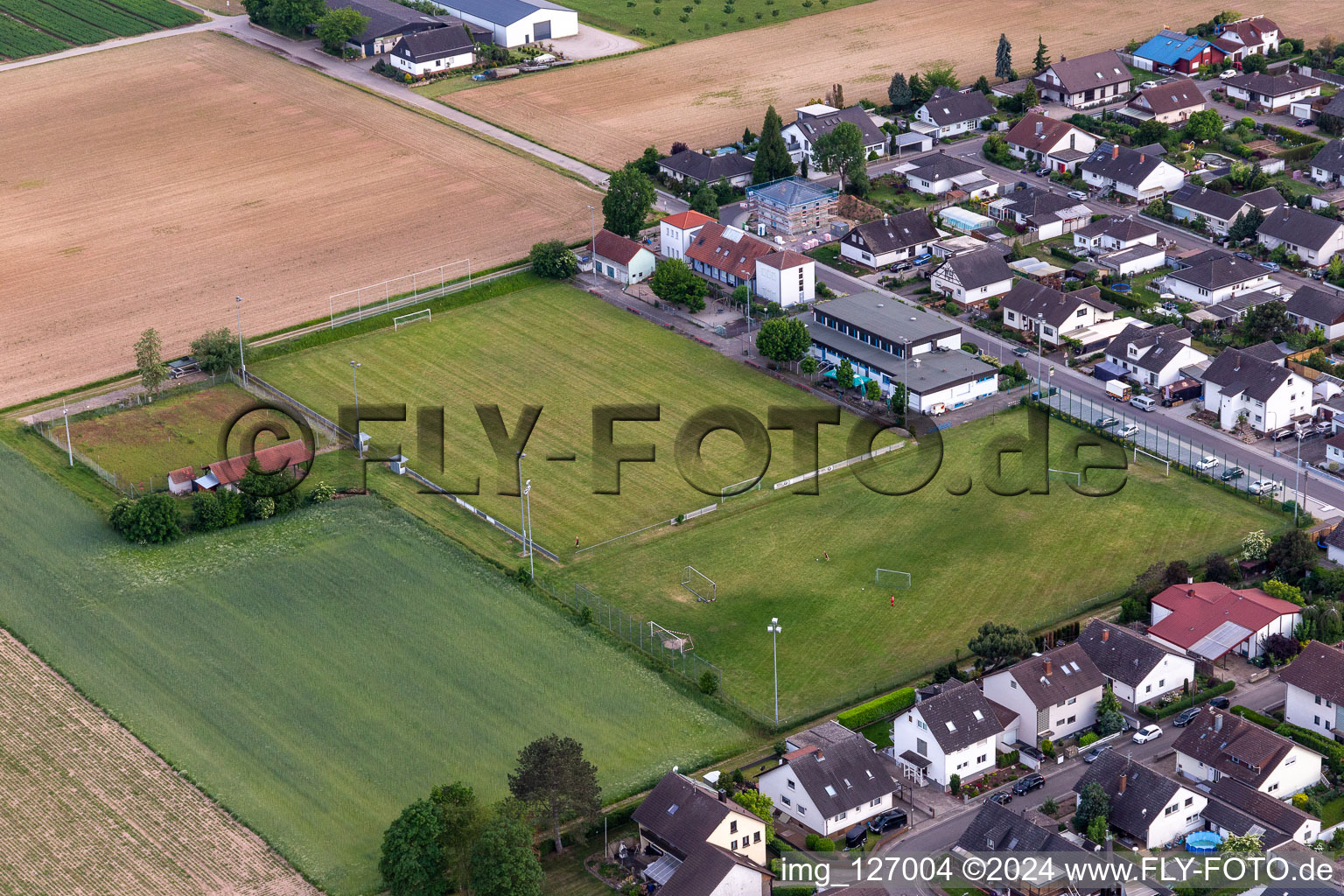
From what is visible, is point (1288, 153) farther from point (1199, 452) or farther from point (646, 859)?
point (646, 859)

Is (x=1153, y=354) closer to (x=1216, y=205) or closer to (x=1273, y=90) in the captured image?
(x=1216, y=205)

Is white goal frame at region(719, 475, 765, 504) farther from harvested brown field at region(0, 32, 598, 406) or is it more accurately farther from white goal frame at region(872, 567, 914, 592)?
harvested brown field at region(0, 32, 598, 406)

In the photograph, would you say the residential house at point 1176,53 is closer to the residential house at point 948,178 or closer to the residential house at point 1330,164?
the residential house at point 1330,164

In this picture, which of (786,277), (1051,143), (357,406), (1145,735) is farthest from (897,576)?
(1051,143)

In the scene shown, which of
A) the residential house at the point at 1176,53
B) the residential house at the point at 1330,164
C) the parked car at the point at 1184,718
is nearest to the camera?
the parked car at the point at 1184,718

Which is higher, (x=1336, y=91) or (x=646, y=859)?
Answer: (x=1336, y=91)

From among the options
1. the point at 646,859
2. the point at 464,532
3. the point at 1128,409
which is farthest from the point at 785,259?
the point at 646,859

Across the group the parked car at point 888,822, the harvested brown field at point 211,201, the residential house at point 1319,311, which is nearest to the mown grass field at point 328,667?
the parked car at point 888,822
